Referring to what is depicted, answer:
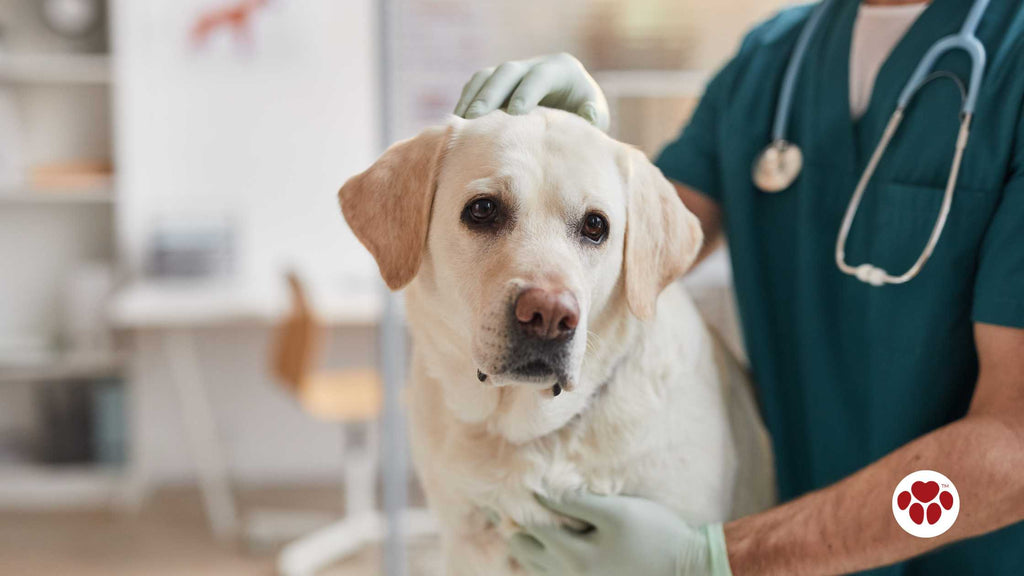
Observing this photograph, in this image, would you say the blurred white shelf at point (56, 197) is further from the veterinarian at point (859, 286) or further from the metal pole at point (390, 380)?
the veterinarian at point (859, 286)

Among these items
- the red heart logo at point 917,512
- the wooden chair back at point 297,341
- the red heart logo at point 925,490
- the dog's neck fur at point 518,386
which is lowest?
the wooden chair back at point 297,341

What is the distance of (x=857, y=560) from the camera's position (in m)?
0.87

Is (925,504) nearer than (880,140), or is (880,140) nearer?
(925,504)

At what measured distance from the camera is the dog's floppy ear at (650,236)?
85 cm

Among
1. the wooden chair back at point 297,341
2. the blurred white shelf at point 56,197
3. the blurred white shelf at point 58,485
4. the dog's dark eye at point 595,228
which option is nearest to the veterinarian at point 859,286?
the dog's dark eye at point 595,228

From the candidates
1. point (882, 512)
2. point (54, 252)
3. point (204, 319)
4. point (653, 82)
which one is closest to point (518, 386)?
point (882, 512)

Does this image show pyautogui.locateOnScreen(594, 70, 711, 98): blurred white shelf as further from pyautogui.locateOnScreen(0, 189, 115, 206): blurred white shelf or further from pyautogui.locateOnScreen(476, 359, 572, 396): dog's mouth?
pyautogui.locateOnScreen(0, 189, 115, 206): blurred white shelf

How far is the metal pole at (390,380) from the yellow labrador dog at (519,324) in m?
0.79

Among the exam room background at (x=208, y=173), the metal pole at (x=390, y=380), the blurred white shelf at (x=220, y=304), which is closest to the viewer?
the metal pole at (x=390, y=380)

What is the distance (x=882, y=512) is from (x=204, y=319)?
2.98 meters

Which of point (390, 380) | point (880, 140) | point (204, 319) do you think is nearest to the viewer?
point (880, 140)

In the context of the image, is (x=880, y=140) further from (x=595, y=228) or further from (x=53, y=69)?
(x=53, y=69)

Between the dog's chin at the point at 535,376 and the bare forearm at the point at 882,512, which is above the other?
the dog's chin at the point at 535,376

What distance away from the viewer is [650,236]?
87 cm
